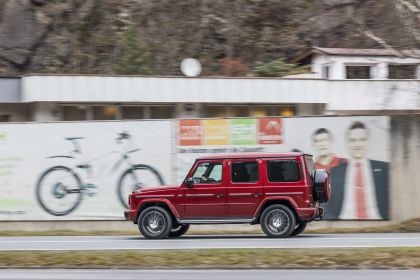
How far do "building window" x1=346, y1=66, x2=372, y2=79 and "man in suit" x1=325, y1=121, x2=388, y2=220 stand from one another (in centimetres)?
1697

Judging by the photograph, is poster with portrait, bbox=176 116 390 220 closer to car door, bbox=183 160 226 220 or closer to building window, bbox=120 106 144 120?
car door, bbox=183 160 226 220

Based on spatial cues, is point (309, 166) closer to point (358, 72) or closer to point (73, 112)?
point (73, 112)

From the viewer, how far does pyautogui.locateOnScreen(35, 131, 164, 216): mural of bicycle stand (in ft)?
73.9

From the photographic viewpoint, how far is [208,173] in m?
17.6

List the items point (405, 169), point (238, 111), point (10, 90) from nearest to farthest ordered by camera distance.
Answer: point (405, 169)
point (10, 90)
point (238, 111)

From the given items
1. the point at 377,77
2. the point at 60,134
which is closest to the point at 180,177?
the point at 60,134

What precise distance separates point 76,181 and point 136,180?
182cm

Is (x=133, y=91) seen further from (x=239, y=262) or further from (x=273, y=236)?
(x=239, y=262)

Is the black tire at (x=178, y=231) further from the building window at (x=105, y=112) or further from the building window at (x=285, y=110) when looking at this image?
the building window at (x=285, y=110)

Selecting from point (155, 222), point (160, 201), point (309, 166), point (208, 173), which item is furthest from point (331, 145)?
point (155, 222)

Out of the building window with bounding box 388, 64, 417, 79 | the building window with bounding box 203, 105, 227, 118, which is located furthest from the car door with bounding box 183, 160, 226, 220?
the building window with bounding box 388, 64, 417, 79

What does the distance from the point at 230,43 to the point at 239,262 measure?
31430 mm

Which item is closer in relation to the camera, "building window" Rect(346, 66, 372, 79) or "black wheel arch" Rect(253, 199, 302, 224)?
"black wheel arch" Rect(253, 199, 302, 224)

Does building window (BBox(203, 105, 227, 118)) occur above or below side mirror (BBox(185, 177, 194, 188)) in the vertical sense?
above
